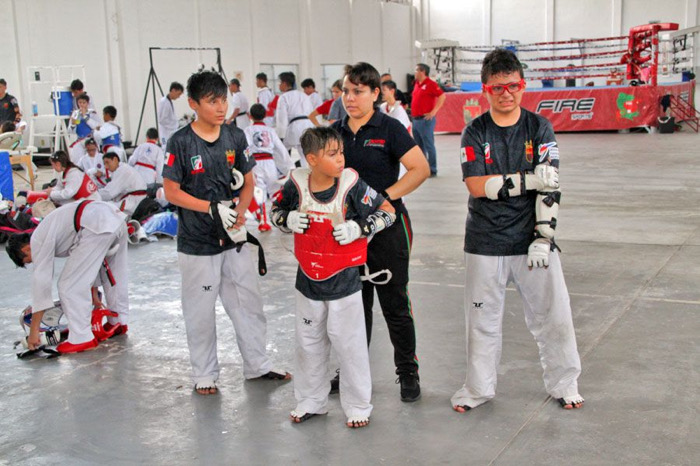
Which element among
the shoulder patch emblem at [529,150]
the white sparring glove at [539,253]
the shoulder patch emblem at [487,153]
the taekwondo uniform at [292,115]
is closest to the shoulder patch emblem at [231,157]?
the shoulder patch emblem at [487,153]

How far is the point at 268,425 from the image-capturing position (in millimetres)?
4055

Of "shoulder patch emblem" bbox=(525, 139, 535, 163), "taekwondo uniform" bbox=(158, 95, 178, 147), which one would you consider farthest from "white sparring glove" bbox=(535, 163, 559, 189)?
"taekwondo uniform" bbox=(158, 95, 178, 147)

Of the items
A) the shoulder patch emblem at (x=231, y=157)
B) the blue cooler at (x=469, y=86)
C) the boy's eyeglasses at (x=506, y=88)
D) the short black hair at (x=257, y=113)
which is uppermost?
the blue cooler at (x=469, y=86)

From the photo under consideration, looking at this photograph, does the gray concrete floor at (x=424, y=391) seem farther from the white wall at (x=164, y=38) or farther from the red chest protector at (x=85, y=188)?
the white wall at (x=164, y=38)

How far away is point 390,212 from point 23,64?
17658 mm

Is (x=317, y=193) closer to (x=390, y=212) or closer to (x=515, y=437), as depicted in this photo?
(x=390, y=212)

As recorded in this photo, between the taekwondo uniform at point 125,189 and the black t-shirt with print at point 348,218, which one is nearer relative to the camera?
the black t-shirt with print at point 348,218

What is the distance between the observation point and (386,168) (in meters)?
4.17

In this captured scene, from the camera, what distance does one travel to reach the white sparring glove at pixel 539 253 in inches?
148

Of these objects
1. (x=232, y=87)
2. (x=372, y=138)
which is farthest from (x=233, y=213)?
(x=232, y=87)

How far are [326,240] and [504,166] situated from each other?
971 millimetres

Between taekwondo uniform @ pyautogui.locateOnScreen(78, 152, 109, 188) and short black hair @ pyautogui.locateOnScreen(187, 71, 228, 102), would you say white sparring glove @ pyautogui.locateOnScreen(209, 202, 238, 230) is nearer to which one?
short black hair @ pyautogui.locateOnScreen(187, 71, 228, 102)

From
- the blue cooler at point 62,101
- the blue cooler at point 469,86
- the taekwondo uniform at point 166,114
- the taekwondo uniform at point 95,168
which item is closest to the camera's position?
the taekwondo uniform at point 95,168

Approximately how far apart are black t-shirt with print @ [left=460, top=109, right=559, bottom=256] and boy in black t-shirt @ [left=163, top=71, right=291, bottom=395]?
132 cm
